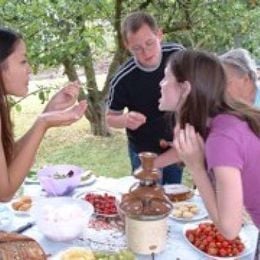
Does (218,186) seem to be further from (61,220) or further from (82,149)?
(82,149)

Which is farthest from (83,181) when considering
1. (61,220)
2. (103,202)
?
(61,220)

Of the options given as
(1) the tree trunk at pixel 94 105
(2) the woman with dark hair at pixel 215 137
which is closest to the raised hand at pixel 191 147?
(2) the woman with dark hair at pixel 215 137

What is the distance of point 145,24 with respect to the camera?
241 centimetres

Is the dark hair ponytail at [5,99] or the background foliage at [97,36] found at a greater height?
the dark hair ponytail at [5,99]

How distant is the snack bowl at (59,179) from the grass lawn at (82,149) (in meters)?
2.22

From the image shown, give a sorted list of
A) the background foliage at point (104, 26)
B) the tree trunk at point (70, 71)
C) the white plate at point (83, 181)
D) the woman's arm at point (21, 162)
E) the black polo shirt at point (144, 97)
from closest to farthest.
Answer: the woman's arm at point (21, 162), the white plate at point (83, 181), the black polo shirt at point (144, 97), the background foliage at point (104, 26), the tree trunk at point (70, 71)

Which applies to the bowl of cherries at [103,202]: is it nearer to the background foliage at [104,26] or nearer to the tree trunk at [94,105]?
the background foliage at [104,26]

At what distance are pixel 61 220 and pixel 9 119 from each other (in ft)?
1.54

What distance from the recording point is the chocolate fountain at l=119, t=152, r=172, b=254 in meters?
1.38

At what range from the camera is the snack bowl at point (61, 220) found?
151 cm

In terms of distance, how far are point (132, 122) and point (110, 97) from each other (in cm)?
56

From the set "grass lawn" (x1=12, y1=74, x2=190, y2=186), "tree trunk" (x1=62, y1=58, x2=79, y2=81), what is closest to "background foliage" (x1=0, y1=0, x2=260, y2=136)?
"tree trunk" (x1=62, y1=58, x2=79, y2=81)

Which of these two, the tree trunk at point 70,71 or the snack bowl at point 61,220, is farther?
the tree trunk at point 70,71

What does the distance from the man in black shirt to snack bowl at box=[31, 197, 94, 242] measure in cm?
95
